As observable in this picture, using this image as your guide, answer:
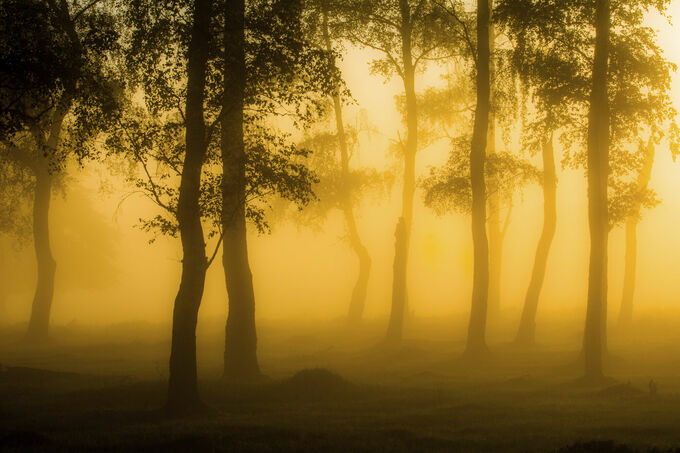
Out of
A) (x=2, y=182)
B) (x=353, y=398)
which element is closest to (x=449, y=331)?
(x=353, y=398)

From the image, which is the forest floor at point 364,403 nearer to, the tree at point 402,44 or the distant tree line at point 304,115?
the distant tree line at point 304,115

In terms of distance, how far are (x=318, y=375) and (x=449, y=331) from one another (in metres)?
20.9

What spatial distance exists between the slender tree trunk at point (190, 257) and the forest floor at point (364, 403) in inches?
39.3

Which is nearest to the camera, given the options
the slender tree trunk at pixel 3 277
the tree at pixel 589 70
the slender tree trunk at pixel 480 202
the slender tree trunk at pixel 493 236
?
the tree at pixel 589 70

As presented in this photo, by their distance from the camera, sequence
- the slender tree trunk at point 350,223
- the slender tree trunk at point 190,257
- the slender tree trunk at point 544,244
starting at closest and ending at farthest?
the slender tree trunk at point 190,257
the slender tree trunk at point 544,244
the slender tree trunk at point 350,223

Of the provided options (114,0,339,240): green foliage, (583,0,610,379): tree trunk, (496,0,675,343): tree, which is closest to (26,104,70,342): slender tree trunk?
(114,0,339,240): green foliage

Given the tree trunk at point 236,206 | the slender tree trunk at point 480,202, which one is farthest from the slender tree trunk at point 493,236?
the tree trunk at point 236,206

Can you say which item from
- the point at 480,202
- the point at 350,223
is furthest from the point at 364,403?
the point at 350,223

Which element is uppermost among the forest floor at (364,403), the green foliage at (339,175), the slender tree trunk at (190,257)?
the green foliage at (339,175)

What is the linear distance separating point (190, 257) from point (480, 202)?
15.1 m

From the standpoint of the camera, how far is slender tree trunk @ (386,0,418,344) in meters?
34.9

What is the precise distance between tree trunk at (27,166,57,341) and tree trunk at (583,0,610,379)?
26.8 metres

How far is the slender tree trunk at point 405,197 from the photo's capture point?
3491 centimetres

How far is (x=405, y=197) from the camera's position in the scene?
1561 inches
